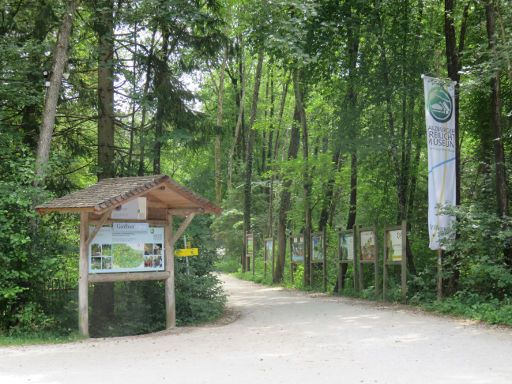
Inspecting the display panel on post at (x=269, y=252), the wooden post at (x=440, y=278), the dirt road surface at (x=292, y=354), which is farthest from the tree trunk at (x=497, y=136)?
the display panel on post at (x=269, y=252)

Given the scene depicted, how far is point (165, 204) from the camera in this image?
1252 centimetres

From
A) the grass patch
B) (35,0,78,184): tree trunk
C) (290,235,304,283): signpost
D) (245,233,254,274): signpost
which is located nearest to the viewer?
the grass patch

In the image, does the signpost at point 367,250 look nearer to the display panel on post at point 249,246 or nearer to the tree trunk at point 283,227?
the tree trunk at point 283,227

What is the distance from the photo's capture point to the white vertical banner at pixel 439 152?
1312cm

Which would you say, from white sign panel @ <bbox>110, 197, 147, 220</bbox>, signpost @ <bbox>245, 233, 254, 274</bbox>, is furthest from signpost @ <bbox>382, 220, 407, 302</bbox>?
signpost @ <bbox>245, 233, 254, 274</bbox>

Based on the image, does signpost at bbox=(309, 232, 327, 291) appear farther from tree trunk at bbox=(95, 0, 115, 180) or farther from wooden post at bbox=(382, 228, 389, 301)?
tree trunk at bbox=(95, 0, 115, 180)

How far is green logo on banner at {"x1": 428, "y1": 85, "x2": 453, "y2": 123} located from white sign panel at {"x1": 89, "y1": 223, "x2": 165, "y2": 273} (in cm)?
696

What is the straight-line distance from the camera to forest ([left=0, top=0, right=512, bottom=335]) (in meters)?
12.0

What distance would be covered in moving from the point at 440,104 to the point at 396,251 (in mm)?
4009

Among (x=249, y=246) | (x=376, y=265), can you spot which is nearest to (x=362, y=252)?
(x=376, y=265)

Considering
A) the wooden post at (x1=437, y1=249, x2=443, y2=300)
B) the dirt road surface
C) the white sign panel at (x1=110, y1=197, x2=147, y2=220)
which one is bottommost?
the dirt road surface

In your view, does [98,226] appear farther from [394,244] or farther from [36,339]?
[394,244]

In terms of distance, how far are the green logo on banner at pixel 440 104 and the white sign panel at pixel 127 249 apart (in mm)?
6958

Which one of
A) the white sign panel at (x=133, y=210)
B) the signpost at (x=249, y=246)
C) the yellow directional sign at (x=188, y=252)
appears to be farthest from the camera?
the signpost at (x=249, y=246)
